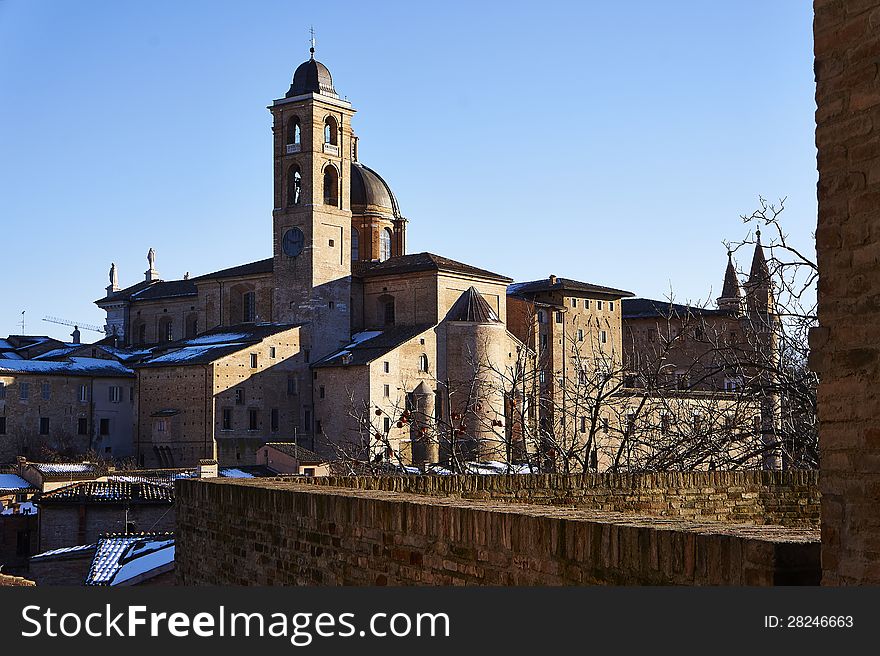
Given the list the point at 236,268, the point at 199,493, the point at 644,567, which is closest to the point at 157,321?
the point at 236,268

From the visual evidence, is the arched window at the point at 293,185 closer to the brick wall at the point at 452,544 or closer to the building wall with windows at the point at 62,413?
the building wall with windows at the point at 62,413

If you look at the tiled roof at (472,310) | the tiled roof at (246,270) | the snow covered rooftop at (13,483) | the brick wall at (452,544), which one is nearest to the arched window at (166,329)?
the tiled roof at (246,270)

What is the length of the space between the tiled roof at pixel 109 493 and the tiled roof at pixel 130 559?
9858mm

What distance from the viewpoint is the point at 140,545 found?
22969 millimetres

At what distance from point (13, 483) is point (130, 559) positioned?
23261 millimetres

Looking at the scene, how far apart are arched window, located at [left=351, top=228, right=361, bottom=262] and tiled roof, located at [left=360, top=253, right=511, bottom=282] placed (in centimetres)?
296

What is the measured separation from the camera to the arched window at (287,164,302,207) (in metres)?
57.4

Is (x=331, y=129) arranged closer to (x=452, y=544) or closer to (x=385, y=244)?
(x=385, y=244)

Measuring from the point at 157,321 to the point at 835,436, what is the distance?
6460 centimetres

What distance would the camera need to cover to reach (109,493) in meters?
35.4

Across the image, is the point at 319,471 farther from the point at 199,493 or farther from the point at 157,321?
the point at 199,493

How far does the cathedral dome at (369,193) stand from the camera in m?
62.7

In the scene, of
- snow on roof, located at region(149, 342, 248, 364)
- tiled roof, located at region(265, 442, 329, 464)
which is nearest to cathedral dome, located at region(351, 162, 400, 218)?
snow on roof, located at region(149, 342, 248, 364)

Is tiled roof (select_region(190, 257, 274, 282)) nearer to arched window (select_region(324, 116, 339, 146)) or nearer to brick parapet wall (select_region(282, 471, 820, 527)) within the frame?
arched window (select_region(324, 116, 339, 146))
